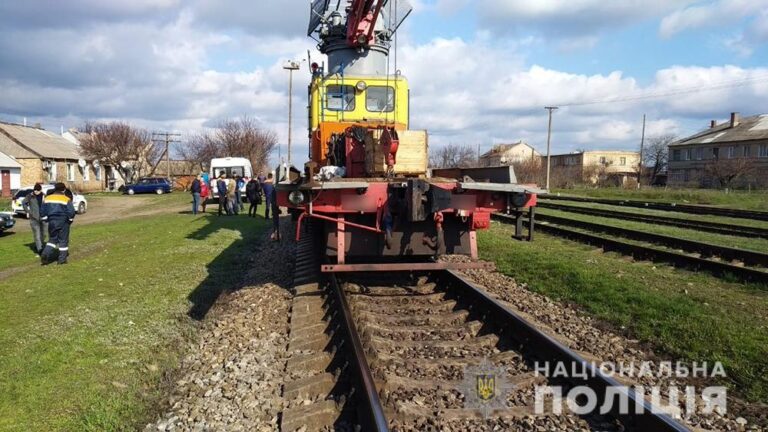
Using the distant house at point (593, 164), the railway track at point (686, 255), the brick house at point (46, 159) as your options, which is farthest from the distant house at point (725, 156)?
the brick house at point (46, 159)

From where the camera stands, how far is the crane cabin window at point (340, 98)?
9.34 meters

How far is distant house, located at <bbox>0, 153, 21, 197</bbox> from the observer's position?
3794 cm

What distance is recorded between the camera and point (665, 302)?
6.57 metres

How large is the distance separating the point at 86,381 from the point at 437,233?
390 cm

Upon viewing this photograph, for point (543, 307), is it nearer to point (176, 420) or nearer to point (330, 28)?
point (176, 420)

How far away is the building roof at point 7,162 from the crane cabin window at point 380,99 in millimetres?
38940

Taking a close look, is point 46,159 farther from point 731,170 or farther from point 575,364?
point 731,170

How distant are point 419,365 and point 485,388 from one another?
0.67 m

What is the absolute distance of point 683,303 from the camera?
6.64m

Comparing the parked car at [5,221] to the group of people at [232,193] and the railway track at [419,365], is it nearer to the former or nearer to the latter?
the group of people at [232,193]

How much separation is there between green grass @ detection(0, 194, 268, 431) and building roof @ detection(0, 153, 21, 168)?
3068cm

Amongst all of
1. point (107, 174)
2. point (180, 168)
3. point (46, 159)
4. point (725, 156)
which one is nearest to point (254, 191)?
point (46, 159)

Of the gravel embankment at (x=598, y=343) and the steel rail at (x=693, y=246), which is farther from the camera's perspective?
the steel rail at (x=693, y=246)

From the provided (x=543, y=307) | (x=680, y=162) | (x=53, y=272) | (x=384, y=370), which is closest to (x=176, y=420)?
(x=384, y=370)
